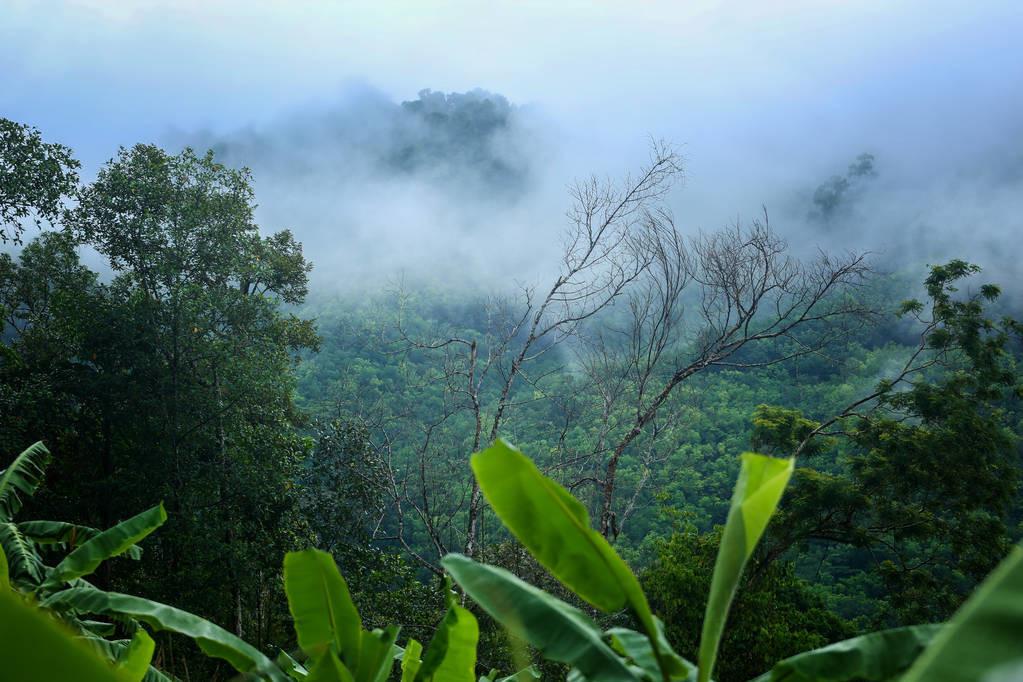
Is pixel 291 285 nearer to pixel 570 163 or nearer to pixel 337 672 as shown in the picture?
pixel 337 672

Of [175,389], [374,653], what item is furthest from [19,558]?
[175,389]

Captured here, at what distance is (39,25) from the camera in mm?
33656

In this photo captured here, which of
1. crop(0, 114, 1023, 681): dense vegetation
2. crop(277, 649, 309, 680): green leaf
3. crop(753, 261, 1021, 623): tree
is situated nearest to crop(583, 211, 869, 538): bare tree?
crop(0, 114, 1023, 681): dense vegetation

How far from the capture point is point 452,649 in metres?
1.66

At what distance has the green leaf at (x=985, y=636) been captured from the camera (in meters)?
0.61

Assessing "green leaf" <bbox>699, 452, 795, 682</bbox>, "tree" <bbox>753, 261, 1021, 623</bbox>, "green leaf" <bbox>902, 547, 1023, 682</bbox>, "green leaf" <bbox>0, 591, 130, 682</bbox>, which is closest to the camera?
"green leaf" <bbox>0, 591, 130, 682</bbox>

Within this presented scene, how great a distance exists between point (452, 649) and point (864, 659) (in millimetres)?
814

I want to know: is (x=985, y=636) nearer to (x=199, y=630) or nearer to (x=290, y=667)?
(x=199, y=630)

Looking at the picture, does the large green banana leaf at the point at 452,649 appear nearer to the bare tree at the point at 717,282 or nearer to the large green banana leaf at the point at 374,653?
the large green banana leaf at the point at 374,653

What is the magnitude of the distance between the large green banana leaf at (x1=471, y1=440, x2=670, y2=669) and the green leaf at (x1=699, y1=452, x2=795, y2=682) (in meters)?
0.09

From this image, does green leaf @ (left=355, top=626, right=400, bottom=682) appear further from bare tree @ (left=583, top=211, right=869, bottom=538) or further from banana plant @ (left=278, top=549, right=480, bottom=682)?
bare tree @ (left=583, top=211, right=869, bottom=538)

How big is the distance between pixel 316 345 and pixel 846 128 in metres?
34.1

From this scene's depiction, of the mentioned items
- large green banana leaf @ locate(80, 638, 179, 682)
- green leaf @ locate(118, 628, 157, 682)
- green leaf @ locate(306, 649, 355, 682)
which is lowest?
large green banana leaf @ locate(80, 638, 179, 682)

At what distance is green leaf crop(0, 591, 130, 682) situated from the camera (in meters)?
0.46
